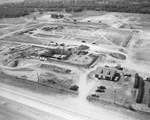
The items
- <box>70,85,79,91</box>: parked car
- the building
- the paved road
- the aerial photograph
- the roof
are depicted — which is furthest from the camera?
the roof

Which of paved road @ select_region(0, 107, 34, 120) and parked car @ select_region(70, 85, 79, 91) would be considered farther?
parked car @ select_region(70, 85, 79, 91)

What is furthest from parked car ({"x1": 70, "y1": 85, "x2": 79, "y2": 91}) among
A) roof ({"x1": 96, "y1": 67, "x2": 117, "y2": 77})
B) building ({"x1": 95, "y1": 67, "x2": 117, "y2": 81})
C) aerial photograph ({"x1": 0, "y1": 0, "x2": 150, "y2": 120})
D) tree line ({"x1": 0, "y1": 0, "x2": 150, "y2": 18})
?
tree line ({"x1": 0, "y1": 0, "x2": 150, "y2": 18})

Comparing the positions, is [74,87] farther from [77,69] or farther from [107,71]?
[107,71]

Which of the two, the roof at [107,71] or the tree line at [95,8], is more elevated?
the tree line at [95,8]

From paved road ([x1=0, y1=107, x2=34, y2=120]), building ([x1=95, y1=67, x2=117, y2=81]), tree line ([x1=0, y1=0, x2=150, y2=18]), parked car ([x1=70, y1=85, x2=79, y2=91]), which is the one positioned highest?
tree line ([x1=0, y1=0, x2=150, y2=18])

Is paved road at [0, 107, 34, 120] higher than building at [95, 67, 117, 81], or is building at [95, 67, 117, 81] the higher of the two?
building at [95, 67, 117, 81]

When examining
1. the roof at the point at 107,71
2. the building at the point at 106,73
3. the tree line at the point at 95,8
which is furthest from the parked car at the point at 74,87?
the tree line at the point at 95,8

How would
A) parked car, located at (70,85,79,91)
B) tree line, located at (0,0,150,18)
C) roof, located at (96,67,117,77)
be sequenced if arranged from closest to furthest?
parked car, located at (70,85,79,91), roof, located at (96,67,117,77), tree line, located at (0,0,150,18)

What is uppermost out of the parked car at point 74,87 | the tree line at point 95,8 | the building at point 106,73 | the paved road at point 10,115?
the tree line at point 95,8

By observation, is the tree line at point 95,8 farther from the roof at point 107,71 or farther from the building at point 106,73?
the building at point 106,73

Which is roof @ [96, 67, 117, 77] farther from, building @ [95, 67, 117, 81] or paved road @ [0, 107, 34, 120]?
paved road @ [0, 107, 34, 120]

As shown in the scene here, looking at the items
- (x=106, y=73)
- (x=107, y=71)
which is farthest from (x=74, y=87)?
(x=107, y=71)
